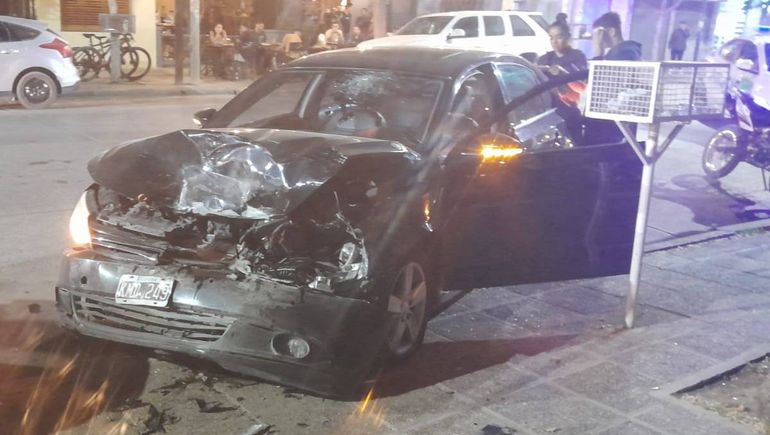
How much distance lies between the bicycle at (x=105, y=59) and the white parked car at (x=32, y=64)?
13.9 ft

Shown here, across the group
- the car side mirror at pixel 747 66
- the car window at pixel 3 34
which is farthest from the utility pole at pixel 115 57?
the car side mirror at pixel 747 66

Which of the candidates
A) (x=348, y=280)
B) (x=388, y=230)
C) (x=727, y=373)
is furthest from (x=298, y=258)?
(x=727, y=373)

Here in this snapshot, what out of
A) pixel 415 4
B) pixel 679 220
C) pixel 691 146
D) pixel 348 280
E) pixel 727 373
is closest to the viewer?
pixel 348 280

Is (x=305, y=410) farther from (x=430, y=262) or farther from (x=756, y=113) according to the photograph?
(x=756, y=113)

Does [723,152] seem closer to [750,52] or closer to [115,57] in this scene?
[750,52]

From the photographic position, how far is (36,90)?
1435 centimetres

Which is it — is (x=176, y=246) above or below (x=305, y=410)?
above

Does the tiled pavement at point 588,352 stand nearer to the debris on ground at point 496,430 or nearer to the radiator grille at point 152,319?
the debris on ground at point 496,430

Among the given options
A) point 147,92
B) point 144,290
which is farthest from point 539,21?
point 144,290

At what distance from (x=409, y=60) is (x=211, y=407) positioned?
270 cm

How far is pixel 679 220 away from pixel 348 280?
5.71 metres

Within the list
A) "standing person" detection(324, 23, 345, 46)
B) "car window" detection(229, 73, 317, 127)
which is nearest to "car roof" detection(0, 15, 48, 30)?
"car window" detection(229, 73, 317, 127)

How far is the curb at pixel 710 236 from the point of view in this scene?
7.34m

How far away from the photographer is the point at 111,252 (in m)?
4.04
